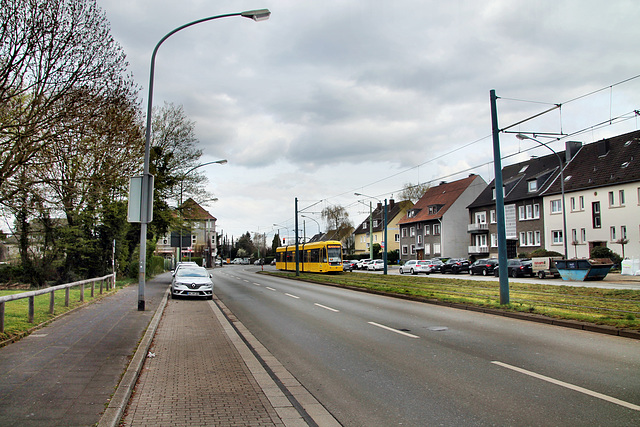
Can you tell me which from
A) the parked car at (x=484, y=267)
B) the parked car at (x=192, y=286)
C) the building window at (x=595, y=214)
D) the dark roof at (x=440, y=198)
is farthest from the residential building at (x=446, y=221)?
the parked car at (x=192, y=286)

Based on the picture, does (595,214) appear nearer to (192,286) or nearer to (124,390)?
(192,286)

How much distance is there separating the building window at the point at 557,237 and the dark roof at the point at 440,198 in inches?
733

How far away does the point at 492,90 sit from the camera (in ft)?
47.0

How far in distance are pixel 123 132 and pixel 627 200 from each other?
40075mm

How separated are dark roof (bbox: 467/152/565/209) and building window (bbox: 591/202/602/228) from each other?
Answer: 5956 mm

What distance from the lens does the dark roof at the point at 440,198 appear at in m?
65.5

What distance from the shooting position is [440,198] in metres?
69.1

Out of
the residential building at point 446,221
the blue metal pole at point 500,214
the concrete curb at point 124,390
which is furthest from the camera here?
the residential building at point 446,221

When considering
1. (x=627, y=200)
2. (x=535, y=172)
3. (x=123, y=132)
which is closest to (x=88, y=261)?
(x=123, y=132)

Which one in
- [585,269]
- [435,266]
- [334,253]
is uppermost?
[334,253]

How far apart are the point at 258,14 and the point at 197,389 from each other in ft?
31.5

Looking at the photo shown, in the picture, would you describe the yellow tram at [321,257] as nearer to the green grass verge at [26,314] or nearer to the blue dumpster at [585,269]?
the blue dumpster at [585,269]

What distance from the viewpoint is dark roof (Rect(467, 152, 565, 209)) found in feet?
163

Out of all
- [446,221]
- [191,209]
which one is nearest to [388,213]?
[446,221]
